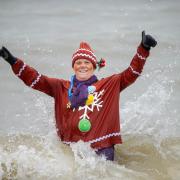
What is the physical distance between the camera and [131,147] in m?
6.43

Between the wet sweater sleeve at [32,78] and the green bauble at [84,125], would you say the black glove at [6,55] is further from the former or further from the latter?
the green bauble at [84,125]

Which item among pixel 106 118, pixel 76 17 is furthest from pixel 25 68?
pixel 76 17

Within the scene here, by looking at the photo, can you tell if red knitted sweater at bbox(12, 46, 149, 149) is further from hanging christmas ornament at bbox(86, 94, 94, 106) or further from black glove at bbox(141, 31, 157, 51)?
black glove at bbox(141, 31, 157, 51)

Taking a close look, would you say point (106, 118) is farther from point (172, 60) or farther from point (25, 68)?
point (172, 60)

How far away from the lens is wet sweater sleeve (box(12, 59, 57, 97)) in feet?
18.5

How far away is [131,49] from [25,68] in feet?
13.9

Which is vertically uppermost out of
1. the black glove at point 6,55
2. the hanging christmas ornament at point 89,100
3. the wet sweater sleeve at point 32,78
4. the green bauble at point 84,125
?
the black glove at point 6,55

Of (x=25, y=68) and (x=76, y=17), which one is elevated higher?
(x=76, y=17)

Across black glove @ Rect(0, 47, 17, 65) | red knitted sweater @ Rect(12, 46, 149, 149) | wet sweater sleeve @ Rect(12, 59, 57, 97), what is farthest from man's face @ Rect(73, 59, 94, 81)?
black glove @ Rect(0, 47, 17, 65)

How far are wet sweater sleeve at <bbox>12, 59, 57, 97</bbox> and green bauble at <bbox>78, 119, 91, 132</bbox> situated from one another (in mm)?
526

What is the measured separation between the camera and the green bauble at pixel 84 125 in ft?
18.0

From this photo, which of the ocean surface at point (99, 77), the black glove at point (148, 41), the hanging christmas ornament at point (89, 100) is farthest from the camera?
the hanging christmas ornament at point (89, 100)

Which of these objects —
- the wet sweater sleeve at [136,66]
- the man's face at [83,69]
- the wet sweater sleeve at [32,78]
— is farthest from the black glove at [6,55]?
the wet sweater sleeve at [136,66]

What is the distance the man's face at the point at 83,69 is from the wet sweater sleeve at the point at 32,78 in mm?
268
